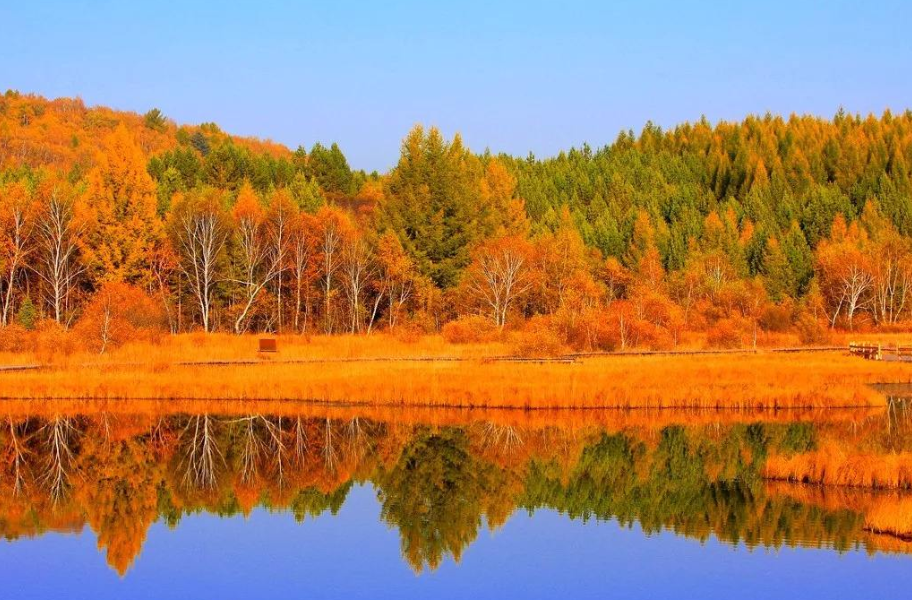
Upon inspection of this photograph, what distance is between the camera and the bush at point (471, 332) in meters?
54.7

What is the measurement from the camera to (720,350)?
51688 mm

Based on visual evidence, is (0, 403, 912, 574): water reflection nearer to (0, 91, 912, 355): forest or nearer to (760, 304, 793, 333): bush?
(0, 91, 912, 355): forest

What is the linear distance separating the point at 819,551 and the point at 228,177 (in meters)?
84.5

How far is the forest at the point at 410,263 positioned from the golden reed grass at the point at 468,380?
5368mm

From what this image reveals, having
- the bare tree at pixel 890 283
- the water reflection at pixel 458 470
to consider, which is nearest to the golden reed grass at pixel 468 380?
the water reflection at pixel 458 470

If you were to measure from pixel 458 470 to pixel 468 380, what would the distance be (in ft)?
37.1

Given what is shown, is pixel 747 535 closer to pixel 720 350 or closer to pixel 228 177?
pixel 720 350

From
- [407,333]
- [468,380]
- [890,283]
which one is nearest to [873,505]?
[468,380]

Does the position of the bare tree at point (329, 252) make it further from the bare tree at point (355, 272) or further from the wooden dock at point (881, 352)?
the wooden dock at point (881, 352)

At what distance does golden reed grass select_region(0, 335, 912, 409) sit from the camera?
37.6 m

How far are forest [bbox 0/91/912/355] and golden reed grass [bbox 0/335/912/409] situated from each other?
211 inches

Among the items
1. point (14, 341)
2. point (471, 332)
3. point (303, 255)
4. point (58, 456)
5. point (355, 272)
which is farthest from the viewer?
point (303, 255)

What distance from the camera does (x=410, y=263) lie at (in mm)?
64875

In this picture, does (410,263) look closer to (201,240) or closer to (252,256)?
(252,256)
